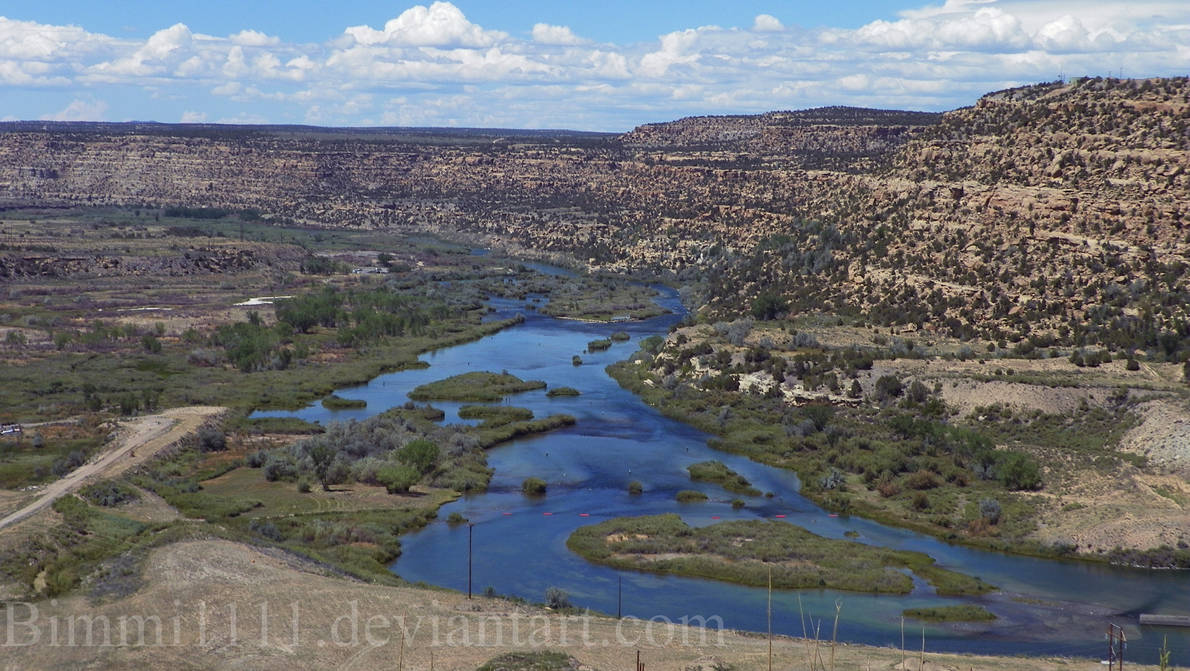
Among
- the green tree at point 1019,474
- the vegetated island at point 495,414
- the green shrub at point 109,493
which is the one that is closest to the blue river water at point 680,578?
the vegetated island at point 495,414

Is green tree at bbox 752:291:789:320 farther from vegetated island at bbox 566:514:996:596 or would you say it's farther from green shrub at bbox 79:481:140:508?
green shrub at bbox 79:481:140:508

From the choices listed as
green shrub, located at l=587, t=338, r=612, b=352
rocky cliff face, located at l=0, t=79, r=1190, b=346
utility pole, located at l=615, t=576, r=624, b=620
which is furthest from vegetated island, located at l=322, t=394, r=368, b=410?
rocky cliff face, located at l=0, t=79, r=1190, b=346

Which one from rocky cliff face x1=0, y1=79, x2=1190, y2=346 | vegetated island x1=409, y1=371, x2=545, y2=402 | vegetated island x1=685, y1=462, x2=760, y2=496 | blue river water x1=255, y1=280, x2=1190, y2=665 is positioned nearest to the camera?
blue river water x1=255, y1=280, x2=1190, y2=665

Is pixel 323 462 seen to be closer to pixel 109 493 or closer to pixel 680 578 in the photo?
pixel 109 493

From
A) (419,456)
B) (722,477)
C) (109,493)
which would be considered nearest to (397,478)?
(419,456)

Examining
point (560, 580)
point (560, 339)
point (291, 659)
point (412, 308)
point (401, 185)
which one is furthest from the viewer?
point (401, 185)

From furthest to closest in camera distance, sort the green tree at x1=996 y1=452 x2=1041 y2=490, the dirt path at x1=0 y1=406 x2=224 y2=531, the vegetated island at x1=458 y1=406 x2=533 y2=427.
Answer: the vegetated island at x1=458 y1=406 x2=533 y2=427 < the green tree at x1=996 y1=452 x2=1041 y2=490 < the dirt path at x1=0 y1=406 x2=224 y2=531

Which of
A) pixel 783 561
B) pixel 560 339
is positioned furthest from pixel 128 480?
pixel 560 339

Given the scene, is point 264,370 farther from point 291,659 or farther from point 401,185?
point 401,185
